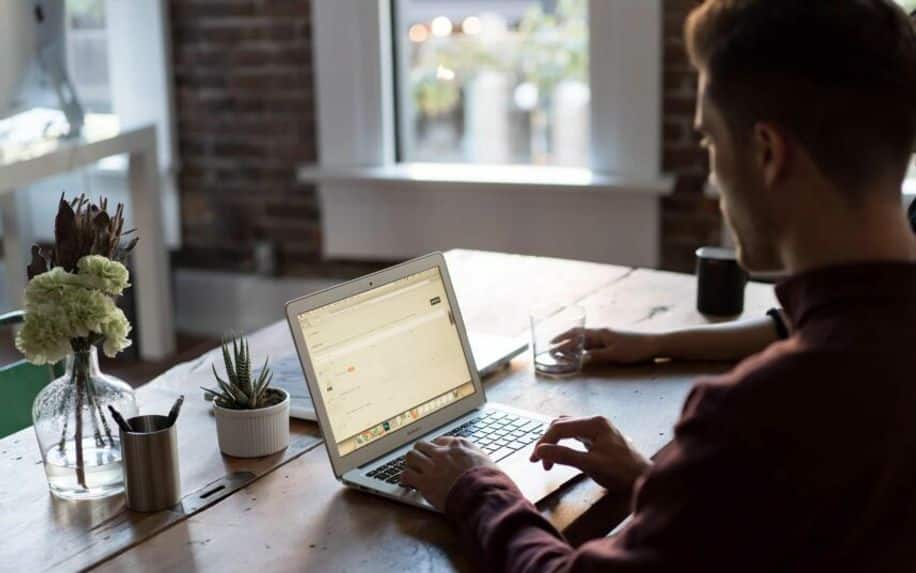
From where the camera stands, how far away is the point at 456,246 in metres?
4.02

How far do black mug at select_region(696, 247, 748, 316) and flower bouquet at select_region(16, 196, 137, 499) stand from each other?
1146 mm

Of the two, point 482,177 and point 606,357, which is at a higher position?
point 482,177

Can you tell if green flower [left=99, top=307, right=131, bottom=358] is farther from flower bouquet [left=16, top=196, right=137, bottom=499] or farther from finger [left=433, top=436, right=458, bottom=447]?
finger [left=433, top=436, right=458, bottom=447]

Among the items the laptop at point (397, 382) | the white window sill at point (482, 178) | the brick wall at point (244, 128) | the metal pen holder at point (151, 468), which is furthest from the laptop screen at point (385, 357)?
the brick wall at point (244, 128)

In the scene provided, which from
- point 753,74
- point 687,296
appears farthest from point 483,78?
point 753,74

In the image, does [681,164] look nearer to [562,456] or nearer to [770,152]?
[562,456]

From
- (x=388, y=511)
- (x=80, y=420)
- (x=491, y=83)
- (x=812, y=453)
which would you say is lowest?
(x=388, y=511)

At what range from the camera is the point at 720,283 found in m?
2.34

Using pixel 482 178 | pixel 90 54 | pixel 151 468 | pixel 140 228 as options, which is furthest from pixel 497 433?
pixel 90 54

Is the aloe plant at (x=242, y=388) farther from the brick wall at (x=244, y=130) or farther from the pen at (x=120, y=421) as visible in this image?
the brick wall at (x=244, y=130)

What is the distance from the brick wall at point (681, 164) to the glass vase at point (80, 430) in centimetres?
239

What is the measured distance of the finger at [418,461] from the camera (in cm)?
157

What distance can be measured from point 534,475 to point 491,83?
8.37 feet

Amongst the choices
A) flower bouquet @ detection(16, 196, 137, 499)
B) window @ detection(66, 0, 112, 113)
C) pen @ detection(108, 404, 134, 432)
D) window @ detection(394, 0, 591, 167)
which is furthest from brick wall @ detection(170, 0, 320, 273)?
pen @ detection(108, 404, 134, 432)
